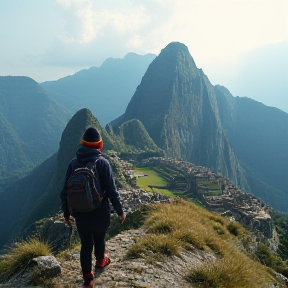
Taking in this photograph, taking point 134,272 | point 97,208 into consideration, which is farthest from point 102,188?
point 134,272

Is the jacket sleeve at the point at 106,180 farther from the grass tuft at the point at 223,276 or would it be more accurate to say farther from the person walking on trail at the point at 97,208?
the grass tuft at the point at 223,276

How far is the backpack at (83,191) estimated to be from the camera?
13.7ft

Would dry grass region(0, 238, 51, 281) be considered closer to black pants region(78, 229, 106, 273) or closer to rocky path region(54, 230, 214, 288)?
rocky path region(54, 230, 214, 288)

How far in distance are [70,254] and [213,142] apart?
191723mm

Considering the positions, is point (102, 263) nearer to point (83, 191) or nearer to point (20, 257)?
point (20, 257)

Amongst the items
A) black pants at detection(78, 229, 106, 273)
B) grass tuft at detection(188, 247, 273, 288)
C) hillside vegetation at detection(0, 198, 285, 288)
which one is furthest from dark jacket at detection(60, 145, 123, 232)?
grass tuft at detection(188, 247, 273, 288)

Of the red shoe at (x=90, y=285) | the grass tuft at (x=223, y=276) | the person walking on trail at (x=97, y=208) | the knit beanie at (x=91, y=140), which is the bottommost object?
the grass tuft at (x=223, y=276)

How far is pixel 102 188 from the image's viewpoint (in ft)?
14.7

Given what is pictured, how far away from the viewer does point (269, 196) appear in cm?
17488

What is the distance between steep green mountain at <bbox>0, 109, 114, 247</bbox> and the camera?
72.8m

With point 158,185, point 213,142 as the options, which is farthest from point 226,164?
point 158,185

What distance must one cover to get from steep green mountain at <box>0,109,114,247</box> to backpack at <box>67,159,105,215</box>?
62.1m

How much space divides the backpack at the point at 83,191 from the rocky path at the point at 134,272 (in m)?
1.16

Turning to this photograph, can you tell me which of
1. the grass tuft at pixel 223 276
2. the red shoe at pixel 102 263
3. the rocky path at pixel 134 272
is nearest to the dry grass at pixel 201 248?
the grass tuft at pixel 223 276
